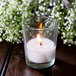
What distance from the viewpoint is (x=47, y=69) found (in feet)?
2.20

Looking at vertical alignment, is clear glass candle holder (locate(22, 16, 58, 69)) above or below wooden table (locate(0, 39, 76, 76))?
above

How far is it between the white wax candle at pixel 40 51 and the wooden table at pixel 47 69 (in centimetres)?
5

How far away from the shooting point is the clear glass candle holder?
2.09 feet

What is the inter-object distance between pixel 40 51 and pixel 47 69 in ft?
0.30

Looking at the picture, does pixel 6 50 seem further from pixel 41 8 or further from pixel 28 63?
pixel 41 8

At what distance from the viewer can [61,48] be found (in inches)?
31.3

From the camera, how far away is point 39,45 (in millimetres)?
661

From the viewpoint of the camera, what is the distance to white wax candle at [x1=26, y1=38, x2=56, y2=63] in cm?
64

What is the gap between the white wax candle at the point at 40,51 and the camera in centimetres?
64

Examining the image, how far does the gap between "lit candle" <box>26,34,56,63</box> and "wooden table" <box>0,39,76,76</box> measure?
0.15 feet

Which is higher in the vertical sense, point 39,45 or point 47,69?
point 39,45

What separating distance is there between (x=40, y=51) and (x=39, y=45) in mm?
34

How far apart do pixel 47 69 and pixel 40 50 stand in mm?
94

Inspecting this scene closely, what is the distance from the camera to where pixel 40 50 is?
0.64m
